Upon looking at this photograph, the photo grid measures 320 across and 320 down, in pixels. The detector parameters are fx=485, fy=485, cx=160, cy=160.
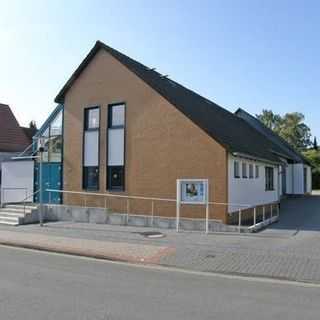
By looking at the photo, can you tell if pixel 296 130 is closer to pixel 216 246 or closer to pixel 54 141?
pixel 54 141

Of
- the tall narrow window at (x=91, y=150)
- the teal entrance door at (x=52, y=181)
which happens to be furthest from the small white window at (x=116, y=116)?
the teal entrance door at (x=52, y=181)

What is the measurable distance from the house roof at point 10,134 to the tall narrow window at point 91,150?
13.8 meters

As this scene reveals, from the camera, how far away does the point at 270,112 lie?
84062 millimetres

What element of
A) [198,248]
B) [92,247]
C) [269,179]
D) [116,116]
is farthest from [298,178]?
[92,247]

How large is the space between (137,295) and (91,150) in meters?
15.3

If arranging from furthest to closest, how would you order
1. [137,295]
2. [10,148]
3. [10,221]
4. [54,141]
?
[10,148] < [54,141] < [10,221] < [137,295]

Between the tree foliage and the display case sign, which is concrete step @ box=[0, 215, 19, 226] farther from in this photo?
the tree foliage

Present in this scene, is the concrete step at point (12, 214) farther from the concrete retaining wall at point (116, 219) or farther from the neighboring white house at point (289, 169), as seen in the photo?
the neighboring white house at point (289, 169)

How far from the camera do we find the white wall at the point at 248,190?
63.3 ft

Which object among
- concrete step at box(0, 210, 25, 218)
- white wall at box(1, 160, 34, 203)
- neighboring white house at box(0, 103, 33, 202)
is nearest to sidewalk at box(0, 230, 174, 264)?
concrete step at box(0, 210, 25, 218)

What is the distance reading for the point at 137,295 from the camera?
798cm

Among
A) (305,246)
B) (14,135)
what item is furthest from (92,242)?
(14,135)

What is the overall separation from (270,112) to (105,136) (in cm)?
6588

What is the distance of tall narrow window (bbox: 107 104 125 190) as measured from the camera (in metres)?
21.7
